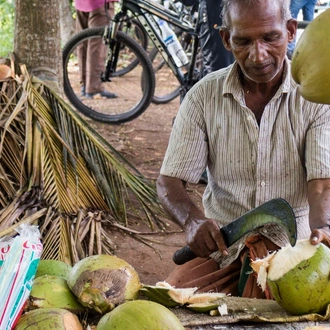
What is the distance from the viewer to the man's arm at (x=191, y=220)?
188 centimetres

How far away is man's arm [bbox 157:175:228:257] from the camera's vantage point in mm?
1877

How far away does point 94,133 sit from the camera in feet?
12.3

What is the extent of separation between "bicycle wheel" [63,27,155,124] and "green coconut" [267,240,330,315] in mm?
4715

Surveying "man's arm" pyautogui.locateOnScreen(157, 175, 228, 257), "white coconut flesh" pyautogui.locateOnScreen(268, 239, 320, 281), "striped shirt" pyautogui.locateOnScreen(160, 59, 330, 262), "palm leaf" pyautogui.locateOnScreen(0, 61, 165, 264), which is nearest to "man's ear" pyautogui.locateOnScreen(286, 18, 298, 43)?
"striped shirt" pyautogui.locateOnScreen(160, 59, 330, 262)

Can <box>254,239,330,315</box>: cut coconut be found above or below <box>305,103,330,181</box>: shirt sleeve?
below

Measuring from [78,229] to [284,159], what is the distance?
5.00 feet

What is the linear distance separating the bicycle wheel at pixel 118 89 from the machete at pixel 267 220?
14.1 feet

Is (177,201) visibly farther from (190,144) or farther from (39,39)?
(39,39)

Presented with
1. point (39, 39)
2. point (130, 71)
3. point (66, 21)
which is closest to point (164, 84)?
point (130, 71)

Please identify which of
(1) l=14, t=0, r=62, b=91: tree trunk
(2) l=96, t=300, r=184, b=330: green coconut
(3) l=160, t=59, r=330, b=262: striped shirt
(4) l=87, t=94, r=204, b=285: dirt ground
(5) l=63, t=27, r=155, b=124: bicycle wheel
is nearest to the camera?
(2) l=96, t=300, r=184, b=330: green coconut

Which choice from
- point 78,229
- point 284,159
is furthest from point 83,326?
point 78,229

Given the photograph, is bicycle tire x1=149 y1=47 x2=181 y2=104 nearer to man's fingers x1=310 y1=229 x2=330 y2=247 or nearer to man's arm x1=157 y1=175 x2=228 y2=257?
man's arm x1=157 y1=175 x2=228 y2=257

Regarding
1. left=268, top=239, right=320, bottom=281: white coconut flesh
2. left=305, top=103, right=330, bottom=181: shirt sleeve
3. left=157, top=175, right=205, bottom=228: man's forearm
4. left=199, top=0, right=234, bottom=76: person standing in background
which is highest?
left=199, top=0, right=234, bottom=76: person standing in background

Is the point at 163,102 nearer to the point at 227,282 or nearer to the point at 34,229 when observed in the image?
the point at 227,282
